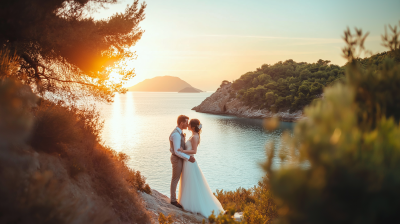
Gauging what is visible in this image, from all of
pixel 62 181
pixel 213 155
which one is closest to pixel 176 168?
pixel 62 181

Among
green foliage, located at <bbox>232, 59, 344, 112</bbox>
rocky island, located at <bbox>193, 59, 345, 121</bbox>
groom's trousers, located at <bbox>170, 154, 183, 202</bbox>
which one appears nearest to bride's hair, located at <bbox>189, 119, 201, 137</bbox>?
groom's trousers, located at <bbox>170, 154, 183, 202</bbox>

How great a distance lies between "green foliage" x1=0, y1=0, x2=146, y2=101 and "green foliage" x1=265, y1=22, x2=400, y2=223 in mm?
6748

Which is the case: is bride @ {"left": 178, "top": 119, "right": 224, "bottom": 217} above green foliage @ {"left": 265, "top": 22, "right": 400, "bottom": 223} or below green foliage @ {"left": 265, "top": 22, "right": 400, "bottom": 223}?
below

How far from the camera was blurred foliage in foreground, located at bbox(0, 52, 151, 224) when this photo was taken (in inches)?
102

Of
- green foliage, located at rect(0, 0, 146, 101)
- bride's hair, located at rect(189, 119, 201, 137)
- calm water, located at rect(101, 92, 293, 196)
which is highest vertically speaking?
green foliage, located at rect(0, 0, 146, 101)

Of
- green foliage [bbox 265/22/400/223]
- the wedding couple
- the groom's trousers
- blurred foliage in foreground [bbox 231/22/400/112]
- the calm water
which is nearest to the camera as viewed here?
green foliage [bbox 265/22/400/223]

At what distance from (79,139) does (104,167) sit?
85cm

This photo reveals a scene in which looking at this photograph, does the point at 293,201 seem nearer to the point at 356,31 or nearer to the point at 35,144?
the point at 356,31

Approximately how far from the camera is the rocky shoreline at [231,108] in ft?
193

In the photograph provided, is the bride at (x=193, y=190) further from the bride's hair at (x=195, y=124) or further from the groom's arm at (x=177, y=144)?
the groom's arm at (x=177, y=144)

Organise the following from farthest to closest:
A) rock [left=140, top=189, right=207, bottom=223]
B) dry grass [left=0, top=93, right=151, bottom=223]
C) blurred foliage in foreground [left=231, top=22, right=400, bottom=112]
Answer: blurred foliage in foreground [left=231, top=22, right=400, bottom=112]
rock [left=140, top=189, right=207, bottom=223]
dry grass [left=0, top=93, right=151, bottom=223]

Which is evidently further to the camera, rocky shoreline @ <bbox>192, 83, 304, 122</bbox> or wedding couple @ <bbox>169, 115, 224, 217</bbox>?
rocky shoreline @ <bbox>192, 83, 304, 122</bbox>

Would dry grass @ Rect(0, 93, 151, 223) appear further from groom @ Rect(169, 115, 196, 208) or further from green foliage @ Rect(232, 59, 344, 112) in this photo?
green foliage @ Rect(232, 59, 344, 112)

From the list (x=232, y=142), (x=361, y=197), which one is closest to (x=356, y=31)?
(x=361, y=197)
